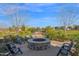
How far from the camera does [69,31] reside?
2529mm

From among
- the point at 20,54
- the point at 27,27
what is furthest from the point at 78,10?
the point at 20,54

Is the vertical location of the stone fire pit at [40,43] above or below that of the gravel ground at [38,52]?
above

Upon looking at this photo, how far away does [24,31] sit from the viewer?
2.52m

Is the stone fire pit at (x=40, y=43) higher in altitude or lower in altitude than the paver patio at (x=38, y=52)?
higher

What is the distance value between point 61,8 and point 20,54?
0.62 metres

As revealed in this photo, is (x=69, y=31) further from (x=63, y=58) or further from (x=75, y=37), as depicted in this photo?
(x=63, y=58)

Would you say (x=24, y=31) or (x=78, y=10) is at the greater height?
(x=78, y=10)

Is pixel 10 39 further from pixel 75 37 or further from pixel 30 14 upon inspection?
pixel 75 37

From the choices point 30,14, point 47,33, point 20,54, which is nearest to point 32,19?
point 30,14

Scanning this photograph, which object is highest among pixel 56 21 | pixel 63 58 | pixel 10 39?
pixel 56 21

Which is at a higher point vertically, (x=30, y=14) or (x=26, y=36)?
(x=30, y=14)

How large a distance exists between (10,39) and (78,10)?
29.4 inches

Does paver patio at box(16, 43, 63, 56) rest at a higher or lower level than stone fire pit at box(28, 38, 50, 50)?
lower

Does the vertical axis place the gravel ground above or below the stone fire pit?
below
